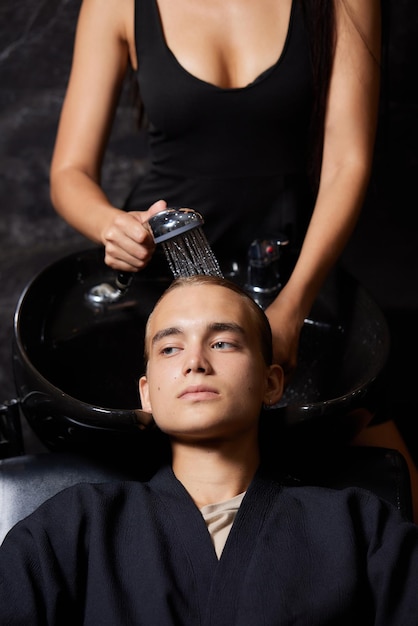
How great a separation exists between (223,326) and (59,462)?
325 millimetres

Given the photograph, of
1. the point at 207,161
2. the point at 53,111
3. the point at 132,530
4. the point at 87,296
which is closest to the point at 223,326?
the point at 132,530

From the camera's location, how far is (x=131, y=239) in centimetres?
128

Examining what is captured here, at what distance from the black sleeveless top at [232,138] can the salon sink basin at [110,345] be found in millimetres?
160

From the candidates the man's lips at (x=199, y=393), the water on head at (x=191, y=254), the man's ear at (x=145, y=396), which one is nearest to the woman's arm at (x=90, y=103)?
the water on head at (x=191, y=254)

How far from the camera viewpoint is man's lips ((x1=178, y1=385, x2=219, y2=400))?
1114 millimetres

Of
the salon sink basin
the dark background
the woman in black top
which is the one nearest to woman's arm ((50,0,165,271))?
the woman in black top

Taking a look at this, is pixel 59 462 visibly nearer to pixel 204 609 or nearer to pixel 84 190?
pixel 204 609

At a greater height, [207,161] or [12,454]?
[207,161]

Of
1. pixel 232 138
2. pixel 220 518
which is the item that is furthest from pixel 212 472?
pixel 232 138

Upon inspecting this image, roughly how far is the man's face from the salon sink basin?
2.5 inches

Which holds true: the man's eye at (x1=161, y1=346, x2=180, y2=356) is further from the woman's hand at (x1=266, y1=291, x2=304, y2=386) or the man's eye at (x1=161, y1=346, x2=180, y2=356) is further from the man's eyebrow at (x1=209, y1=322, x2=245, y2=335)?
the woman's hand at (x1=266, y1=291, x2=304, y2=386)

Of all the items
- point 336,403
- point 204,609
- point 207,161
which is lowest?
point 204,609

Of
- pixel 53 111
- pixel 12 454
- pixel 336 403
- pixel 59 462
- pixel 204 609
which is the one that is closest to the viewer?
pixel 204 609

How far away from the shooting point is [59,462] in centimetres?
130
